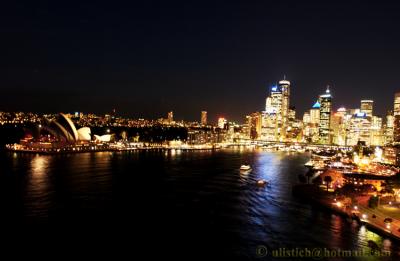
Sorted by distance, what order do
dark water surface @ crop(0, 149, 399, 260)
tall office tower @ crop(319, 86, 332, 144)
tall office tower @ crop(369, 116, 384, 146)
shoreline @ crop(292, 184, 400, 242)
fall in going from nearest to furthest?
dark water surface @ crop(0, 149, 399, 260)
shoreline @ crop(292, 184, 400, 242)
tall office tower @ crop(369, 116, 384, 146)
tall office tower @ crop(319, 86, 332, 144)

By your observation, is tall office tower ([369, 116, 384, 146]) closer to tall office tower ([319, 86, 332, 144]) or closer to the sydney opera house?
tall office tower ([319, 86, 332, 144])

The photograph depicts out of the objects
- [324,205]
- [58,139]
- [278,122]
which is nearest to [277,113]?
[278,122]

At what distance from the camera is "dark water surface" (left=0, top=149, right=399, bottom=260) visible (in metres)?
12.6

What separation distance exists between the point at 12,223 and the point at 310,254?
10.4m

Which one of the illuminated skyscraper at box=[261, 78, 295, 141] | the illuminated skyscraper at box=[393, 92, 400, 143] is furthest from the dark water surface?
the illuminated skyscraper at box=[261, 78, 295, 141]

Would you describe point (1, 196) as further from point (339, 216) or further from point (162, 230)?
point (339, 216)

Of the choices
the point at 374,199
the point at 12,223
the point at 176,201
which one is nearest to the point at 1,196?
the point at 12,223

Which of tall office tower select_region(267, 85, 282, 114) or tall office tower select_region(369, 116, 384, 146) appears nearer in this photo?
tall office tower select_region(369, 116, 384, 146)

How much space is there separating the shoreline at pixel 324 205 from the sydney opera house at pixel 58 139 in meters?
32.9

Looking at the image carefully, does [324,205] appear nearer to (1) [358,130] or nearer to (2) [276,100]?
(1) [358,130]

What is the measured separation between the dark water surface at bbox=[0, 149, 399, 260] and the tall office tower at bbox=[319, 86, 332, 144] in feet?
259

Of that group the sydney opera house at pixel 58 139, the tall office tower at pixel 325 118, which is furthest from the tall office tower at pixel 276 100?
the sydney opera house at pixel 58 139

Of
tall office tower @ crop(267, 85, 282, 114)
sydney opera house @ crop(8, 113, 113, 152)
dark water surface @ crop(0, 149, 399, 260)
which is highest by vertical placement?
tall office tower @ crop(267, 85, 282, 114)

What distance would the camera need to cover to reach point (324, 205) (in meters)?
17.8
